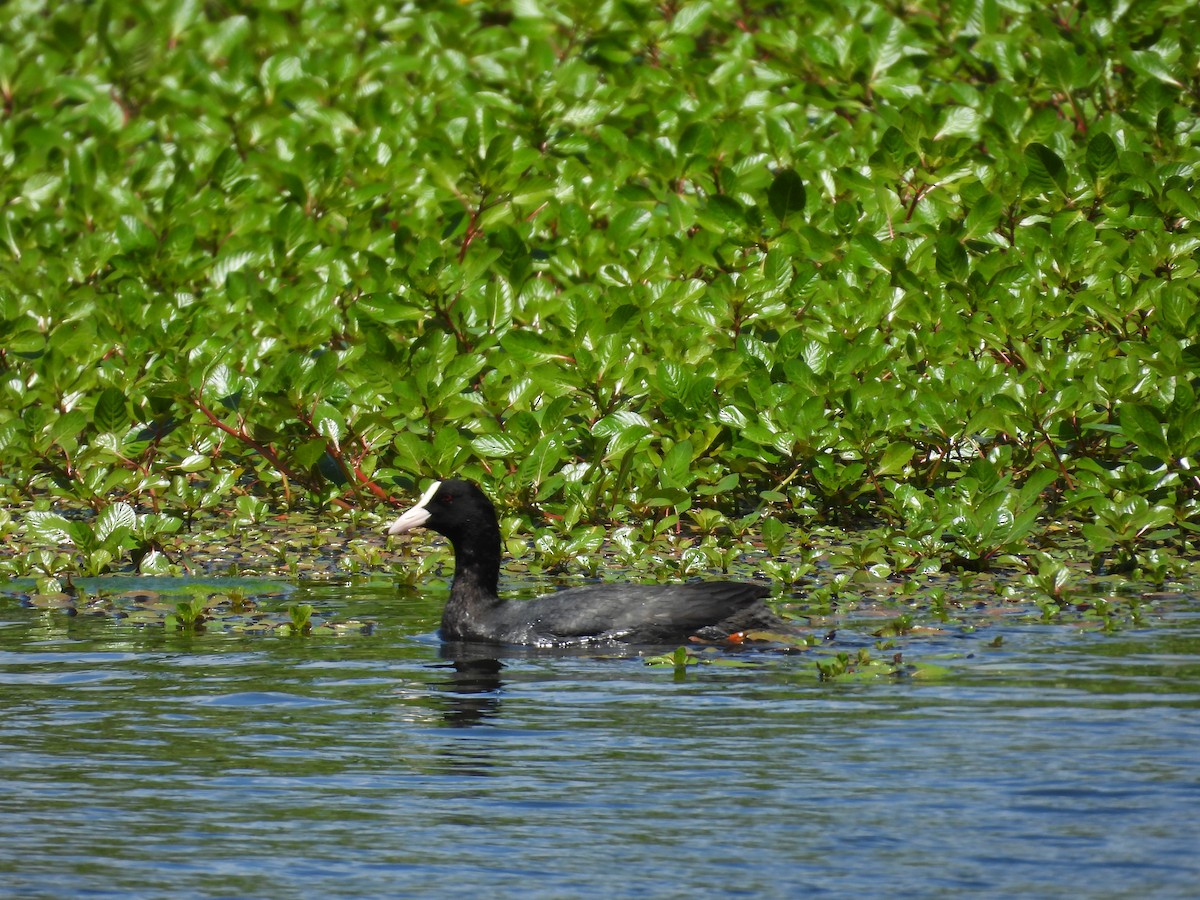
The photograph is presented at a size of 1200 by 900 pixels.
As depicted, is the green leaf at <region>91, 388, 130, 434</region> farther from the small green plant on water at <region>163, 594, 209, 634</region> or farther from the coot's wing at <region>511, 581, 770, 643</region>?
the coot's wing at <region>511, 581, 770, 643</region>

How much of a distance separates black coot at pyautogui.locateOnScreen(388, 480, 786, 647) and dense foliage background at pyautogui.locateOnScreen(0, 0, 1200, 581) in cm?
106

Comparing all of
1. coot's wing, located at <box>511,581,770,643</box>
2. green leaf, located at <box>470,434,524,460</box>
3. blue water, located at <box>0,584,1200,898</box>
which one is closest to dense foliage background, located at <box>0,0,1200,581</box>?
green leaf, located at <box>470,434,524,460</box>

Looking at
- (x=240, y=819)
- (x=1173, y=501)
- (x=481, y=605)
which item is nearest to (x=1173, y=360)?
(x=1173, y=501)

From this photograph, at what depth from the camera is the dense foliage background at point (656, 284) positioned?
991cm

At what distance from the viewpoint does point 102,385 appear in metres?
11.3

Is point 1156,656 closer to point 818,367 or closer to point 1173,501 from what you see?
point 1173,501

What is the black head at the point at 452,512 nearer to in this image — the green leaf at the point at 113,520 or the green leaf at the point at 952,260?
the green leaf at the point at 113,520


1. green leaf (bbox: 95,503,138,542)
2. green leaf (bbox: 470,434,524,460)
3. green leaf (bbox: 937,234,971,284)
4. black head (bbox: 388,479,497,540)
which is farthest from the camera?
green leaf (bbox: 937,234,971,284)

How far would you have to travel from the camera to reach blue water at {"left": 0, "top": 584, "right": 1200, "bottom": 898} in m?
5.09

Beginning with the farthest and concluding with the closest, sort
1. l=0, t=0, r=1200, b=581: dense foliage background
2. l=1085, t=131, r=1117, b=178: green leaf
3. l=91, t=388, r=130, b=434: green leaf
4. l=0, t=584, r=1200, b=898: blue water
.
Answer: l=1085, t=131, r=1117, b=178: green leaf
l=91, t=388, r=130, b=434: green leaf
l=0, t=0, r=1200, b=581: dense foliage background
l=0, t=584, r=1200, b=898: blue water

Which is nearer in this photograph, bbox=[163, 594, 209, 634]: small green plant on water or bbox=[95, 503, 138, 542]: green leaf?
bbox=[163, 594, 209, 634]: small green plant on water

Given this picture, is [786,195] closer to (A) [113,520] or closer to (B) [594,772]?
(A) [113,520]

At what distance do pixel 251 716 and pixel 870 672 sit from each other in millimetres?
2213

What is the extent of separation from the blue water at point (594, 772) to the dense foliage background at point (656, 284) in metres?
1.93
